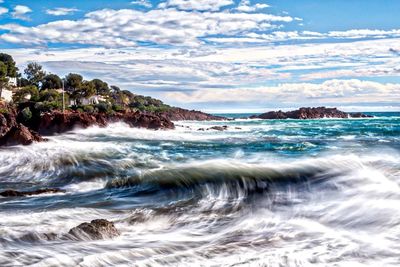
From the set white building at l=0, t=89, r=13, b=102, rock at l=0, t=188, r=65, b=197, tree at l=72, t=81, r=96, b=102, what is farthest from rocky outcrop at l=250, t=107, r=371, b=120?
rock at l=0, t=188, r=65, b=197

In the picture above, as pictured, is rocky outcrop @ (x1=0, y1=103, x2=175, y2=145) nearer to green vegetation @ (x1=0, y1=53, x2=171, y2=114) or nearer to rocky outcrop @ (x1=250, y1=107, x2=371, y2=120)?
green vegetation @ (x1=0, y1=53, x2=171, y2=114)

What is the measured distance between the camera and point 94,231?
984 centimetres

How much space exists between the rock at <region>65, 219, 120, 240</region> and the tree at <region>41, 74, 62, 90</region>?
279 feet

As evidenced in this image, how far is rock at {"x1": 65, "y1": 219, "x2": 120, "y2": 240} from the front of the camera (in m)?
9.78

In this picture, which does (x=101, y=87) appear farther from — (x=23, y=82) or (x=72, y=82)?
(x=72, y=82)

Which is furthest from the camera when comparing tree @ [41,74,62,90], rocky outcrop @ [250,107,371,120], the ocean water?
rocky outcrop @ [250,107,371,120]

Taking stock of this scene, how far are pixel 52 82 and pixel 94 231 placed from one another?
8607 centimetres

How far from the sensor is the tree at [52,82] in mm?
90812

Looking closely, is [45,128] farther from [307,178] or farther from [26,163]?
[307,178]

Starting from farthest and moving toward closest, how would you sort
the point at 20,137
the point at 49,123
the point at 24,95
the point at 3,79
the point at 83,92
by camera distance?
the point at 83,92 → the point at 24,95 → the point at 3,79 → the point at 49,123 → the point at 20,137

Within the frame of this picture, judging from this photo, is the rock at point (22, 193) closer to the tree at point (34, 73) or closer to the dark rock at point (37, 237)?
the dark rock at point (37, 237)

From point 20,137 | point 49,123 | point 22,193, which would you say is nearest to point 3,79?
point 49,123

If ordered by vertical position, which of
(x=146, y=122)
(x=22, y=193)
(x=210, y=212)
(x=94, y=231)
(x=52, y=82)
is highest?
(x=52, y=82)

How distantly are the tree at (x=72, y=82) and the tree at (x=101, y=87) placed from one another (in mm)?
19575
